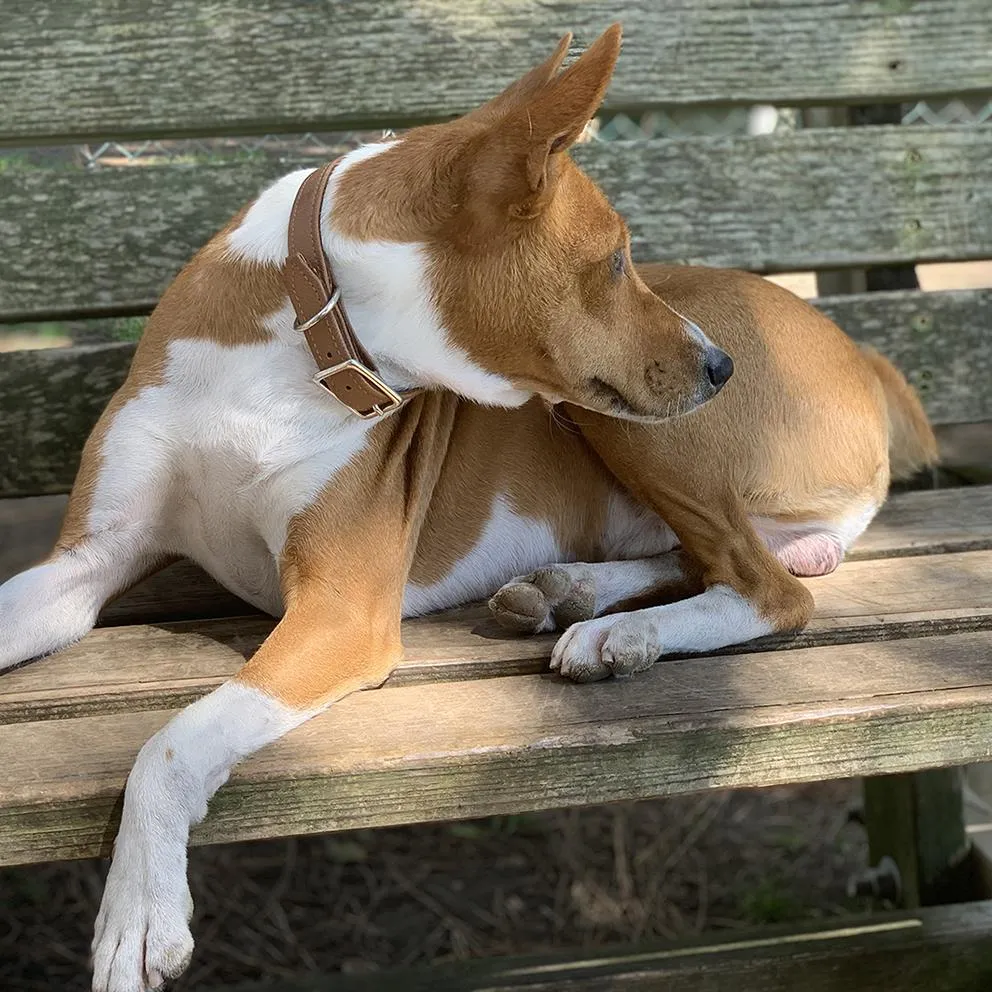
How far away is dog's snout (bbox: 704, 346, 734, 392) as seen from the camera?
2004mm

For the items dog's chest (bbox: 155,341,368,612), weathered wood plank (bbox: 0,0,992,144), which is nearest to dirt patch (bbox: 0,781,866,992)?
dog's chest (bbox: 155,341,368,612)

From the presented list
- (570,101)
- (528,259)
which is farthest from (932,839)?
(570,101)

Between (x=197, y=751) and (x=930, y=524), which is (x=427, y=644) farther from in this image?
(x=930, y=524)

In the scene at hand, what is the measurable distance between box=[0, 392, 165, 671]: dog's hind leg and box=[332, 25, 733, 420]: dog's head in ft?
1.70

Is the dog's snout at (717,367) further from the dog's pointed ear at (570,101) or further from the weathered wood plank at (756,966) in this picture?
the weathered wood plank at (756,966)

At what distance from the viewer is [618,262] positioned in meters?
1.95

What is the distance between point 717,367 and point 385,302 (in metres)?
0.57

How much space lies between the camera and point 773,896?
321 cm

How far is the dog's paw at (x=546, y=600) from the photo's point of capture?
1.99m

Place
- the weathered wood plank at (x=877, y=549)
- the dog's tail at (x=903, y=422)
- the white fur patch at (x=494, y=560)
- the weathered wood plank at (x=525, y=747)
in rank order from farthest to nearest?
the dog's tail at (x=903, y=422) → the weathered wood plank at (x=877, y=549) → the white fur patch at (x=494, y=560) → the weathered wood plank at (x=525, y=747)

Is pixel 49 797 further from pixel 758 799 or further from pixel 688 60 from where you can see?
pixel 758 799

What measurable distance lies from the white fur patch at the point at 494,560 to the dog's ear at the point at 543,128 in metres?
0.71

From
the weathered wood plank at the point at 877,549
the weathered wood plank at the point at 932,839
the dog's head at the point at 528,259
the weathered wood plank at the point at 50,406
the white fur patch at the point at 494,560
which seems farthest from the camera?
the weathered wood plank at the point at 932,839

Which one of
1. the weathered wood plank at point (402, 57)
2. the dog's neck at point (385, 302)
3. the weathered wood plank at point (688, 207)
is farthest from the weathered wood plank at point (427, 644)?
the weathered wood plank at point (402, 57)
